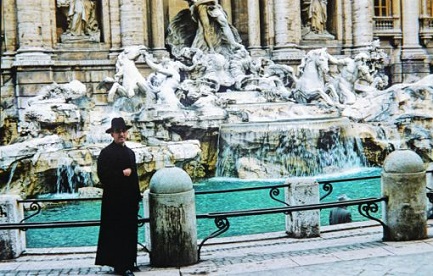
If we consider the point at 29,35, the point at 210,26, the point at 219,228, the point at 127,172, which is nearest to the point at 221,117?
the point at 210,26

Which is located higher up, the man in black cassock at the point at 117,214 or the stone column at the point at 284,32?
the stone column at the point at 284,32

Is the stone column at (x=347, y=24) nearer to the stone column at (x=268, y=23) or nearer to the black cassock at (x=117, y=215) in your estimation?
the stone column at (x=268, y=23)

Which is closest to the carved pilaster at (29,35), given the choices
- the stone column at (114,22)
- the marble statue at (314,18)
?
the stone column at (114,22)

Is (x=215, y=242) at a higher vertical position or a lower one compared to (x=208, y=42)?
lower

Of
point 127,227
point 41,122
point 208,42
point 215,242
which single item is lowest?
point 215,242

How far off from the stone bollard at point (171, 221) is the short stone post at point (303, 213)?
1.94 m

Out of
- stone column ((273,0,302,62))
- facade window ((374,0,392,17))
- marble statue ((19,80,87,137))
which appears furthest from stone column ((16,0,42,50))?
facade window ((374,0,392,17))

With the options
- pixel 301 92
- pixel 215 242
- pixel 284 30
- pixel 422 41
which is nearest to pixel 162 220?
pixel 215 242

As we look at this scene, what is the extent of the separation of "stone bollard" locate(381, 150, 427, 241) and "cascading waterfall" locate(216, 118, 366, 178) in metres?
9.59

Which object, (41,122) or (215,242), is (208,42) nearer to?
(41,122)

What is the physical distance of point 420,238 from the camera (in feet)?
25.7

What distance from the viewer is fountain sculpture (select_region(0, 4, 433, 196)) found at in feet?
51.1

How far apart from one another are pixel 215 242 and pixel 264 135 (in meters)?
9.23

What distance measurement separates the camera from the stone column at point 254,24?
79.6 feet
